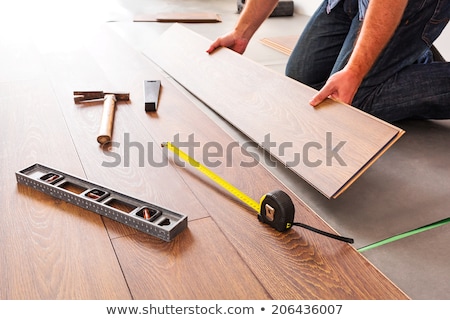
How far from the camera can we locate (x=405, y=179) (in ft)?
5.70

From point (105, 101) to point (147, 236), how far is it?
1.02 m

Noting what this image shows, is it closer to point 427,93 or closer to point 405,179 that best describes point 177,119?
point 405,179

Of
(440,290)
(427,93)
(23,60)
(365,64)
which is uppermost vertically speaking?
(365,64)

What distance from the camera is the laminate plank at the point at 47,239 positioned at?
106cm

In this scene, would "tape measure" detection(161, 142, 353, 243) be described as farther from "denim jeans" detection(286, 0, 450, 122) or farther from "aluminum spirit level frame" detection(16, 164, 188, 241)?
"denim jeans" detection(286, 0, 450, 122)

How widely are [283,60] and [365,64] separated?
173 cm

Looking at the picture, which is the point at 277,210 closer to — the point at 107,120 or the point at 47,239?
the point at 47,239

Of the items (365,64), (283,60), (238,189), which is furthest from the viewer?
(283,60)

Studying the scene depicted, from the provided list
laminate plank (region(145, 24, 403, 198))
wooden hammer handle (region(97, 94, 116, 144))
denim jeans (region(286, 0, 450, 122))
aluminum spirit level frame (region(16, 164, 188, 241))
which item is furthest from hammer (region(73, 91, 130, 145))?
denim jeans (region(286, 0, 450, 122))

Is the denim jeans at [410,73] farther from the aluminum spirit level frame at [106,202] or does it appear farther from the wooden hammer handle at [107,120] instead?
the aluminum spirit level frame at [106,202]

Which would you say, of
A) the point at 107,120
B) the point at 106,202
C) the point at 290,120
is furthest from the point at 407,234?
the point at 107,120

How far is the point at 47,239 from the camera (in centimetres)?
121

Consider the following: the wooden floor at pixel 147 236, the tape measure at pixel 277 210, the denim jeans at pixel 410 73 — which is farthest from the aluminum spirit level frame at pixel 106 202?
the denim jeans at pixel 410 73
